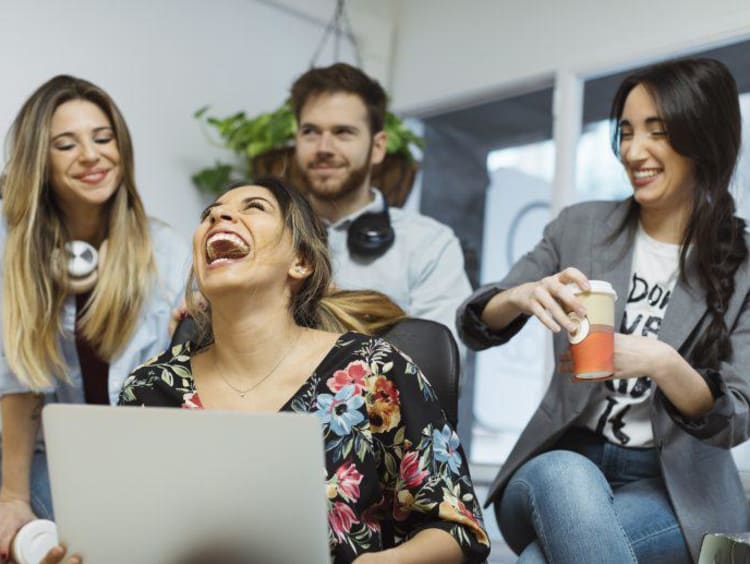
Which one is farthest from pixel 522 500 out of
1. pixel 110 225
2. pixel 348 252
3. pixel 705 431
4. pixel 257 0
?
pixel 257 0

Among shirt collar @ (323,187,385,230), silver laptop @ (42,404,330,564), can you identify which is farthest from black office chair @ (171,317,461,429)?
shirt collar @ (323,187,385,230)

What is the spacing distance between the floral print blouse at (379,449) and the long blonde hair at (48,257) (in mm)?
645

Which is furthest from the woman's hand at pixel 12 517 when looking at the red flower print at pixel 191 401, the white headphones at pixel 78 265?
the red flower print at pixel 191 401

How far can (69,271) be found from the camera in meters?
2.12

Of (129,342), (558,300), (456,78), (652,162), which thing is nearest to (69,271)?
(129,342)

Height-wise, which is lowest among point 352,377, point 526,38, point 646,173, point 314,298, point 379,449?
point 379,449

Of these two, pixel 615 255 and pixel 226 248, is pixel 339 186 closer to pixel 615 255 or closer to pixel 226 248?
pixel 615 255

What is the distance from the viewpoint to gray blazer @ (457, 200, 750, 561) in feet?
5.01

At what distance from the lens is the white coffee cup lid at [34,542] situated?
1545mm

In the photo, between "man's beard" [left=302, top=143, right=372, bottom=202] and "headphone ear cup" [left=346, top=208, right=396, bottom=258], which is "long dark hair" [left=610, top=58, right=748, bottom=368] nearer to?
"headphone ear cup" [left=346, top=208, right=396, bottom=258]

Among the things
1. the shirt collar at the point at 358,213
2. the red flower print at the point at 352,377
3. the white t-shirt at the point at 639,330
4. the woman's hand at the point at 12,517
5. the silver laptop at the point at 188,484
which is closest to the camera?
the silver laptop at the point at 188,484

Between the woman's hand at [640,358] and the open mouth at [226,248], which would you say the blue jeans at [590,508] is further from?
the open mouth at [226,248]

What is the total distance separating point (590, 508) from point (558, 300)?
32cm

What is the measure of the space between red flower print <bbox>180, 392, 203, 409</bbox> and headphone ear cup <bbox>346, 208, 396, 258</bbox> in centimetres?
95
